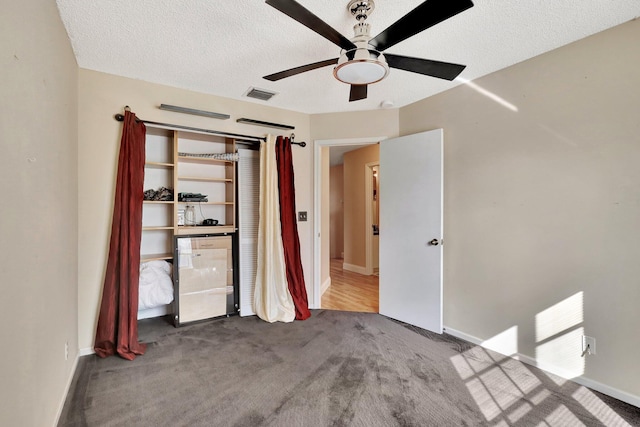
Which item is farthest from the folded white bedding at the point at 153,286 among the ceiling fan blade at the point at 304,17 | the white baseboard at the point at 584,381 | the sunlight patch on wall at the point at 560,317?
the sunlight patch on wall at the point at 560,317

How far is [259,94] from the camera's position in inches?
128

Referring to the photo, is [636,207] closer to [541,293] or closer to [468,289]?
[541,293]

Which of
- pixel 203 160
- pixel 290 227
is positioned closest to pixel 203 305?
pixel 290 227

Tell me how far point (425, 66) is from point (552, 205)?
151 cm

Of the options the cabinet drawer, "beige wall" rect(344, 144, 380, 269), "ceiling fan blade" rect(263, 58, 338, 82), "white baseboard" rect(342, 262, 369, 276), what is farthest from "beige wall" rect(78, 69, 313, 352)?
"white baseboard" rect(342, 262, 369, 276)

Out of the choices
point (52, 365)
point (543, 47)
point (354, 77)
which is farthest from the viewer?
point (543, 47)

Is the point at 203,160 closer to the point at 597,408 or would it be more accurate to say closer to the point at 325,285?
the point at 325,285

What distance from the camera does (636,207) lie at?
1.95 metres

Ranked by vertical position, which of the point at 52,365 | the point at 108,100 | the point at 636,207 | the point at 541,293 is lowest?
the point at 52,365

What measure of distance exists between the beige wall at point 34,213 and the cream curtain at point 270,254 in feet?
5.57

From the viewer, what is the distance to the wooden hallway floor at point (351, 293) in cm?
392

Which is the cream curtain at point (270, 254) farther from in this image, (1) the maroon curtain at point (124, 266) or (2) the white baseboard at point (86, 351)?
(2) the white baseboard at point (86, 351)

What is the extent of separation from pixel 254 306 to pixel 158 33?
2.76 m

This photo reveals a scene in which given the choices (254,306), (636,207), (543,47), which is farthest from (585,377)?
(254,306)
